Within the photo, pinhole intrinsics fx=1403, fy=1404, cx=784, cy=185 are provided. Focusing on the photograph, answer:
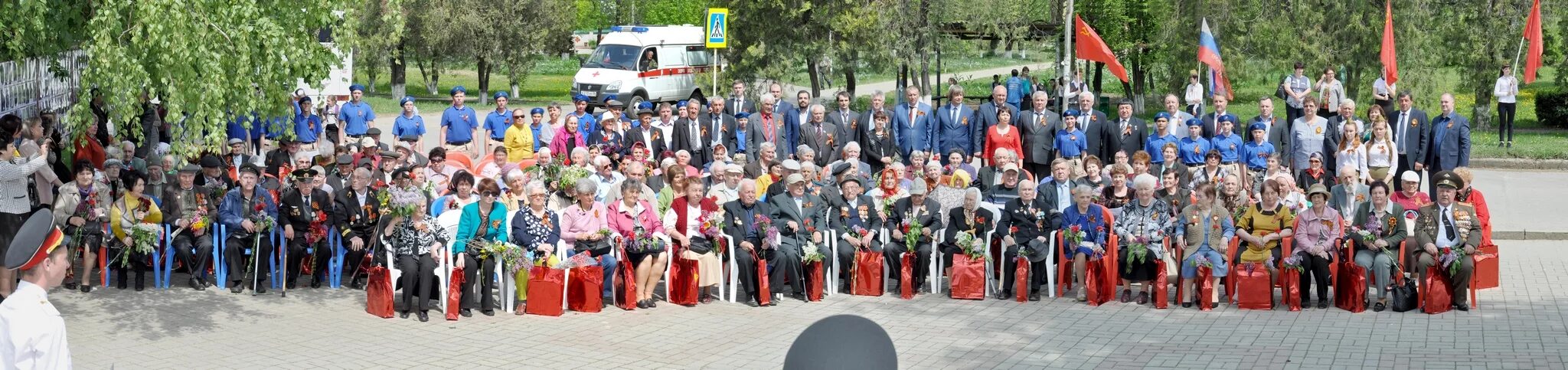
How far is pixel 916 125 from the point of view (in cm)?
1630

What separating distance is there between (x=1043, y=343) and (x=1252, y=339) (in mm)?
1470

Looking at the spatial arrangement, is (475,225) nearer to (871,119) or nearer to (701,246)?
(701,246)

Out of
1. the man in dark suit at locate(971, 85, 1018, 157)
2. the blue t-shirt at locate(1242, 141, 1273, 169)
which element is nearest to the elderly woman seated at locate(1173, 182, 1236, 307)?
the blue t-shirt at locate(1242, 141, 1273, 169)

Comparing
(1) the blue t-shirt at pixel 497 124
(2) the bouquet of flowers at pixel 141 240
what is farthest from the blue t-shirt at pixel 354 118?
(2) the bouquet of flowers at pixel 141 240

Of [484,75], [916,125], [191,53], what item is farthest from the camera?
[484,75]

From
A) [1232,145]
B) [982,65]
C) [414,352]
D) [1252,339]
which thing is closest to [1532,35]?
[1232,145]

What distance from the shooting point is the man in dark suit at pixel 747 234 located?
38.3 feet

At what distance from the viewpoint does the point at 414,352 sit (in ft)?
31.1

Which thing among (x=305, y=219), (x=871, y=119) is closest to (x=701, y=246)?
(x=305, y=219)

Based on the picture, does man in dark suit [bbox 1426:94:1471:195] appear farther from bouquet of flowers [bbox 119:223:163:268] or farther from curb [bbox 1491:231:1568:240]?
bouquet of flowers [bbox 119:223:163:268]

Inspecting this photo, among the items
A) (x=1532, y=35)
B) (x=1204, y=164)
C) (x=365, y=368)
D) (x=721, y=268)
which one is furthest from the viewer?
(x=1532, y=35)

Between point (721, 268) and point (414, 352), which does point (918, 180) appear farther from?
point (414, 352)

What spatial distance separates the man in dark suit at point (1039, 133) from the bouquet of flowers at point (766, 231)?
464 centimetres

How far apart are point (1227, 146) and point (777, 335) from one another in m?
6.55
